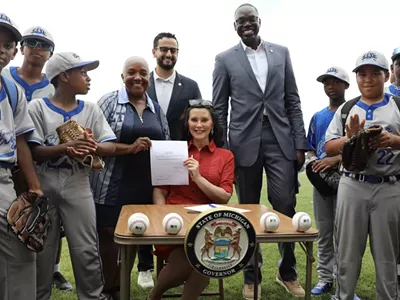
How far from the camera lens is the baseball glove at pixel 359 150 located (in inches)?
128

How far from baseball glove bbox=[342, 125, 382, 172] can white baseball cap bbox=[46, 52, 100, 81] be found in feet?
7.06

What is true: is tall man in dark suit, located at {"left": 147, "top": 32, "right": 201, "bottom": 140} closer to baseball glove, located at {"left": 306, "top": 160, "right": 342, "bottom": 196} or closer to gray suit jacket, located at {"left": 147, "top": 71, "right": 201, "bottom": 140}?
gray suit jacket, located at {"left": 147, "top": 71, "right": 201, "bottom": 140}

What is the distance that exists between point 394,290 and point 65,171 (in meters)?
2.74

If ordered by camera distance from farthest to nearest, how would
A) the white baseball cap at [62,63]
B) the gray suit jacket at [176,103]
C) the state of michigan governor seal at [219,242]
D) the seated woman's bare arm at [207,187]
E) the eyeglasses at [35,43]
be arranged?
the gray suit jacket at [176,103] → the eyeglasses at [35,43] → the seated woman's bare arm at [207,187] → the white baseball cap at [62,63] → the state of michigan governor seal at [219,242]

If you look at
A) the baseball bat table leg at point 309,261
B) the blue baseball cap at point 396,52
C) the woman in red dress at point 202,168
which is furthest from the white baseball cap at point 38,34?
the blue baseball cap at point 396,52

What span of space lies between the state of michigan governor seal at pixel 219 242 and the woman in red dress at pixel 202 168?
0.91 meters

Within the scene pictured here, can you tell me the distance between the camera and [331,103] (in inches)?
186

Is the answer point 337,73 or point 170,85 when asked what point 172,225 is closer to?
point 170,85

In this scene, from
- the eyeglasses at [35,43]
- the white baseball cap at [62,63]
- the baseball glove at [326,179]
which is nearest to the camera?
the white baseball cap at [62,63]

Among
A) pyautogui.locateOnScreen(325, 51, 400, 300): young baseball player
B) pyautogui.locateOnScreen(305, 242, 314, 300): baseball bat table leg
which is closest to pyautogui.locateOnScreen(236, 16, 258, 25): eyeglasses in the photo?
pyautogui.locateOnScreen(325, 51, 400, 300): young baseball player

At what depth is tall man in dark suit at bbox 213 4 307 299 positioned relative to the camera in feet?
14.6

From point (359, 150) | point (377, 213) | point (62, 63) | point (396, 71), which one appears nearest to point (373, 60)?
point (359, 150)

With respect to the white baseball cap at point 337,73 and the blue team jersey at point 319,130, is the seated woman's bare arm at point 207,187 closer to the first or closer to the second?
the blue team jersey at point 319,130

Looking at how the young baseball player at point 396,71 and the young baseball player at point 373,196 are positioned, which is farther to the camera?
the young baseball player at point 396,71
